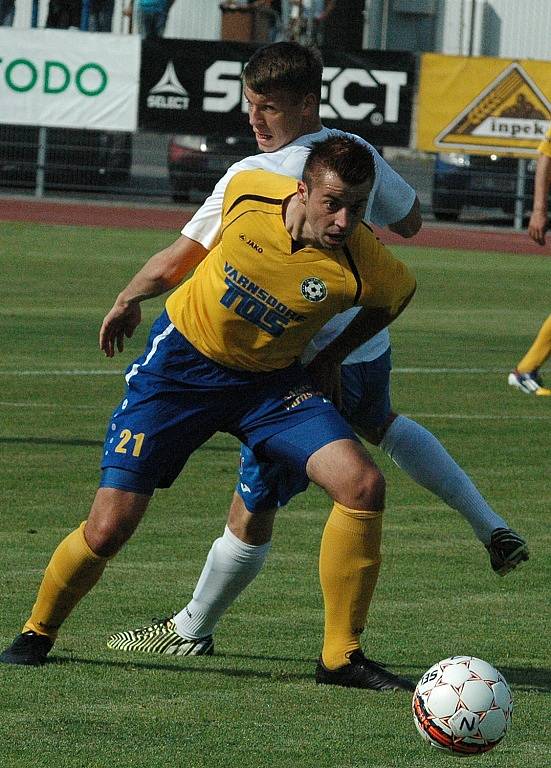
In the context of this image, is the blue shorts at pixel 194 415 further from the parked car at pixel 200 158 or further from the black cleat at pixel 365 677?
the parked car at pixel 200 158

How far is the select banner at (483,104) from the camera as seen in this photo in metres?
26.3

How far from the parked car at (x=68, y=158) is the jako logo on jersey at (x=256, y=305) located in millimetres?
22219

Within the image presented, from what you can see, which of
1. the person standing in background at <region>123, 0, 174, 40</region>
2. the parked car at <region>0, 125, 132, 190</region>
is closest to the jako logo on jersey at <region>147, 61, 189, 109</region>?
the parked car at <region>0, 125, 132, 190</region>

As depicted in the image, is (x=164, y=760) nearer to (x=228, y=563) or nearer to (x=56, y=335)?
(x=228, y=563)

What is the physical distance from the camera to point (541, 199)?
12.0 metres

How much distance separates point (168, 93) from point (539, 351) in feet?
49.5

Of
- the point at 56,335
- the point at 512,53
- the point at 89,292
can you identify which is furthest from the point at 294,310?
the point at 512,53

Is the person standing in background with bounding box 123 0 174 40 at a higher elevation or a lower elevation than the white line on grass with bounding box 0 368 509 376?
higher

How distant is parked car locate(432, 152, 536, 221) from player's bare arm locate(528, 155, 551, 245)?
15353mm

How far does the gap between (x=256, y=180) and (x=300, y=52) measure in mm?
570

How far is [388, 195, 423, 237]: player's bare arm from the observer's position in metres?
5.91

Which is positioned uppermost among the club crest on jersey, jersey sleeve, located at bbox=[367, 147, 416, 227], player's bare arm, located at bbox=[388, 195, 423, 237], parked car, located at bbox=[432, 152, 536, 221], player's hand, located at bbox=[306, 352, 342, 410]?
jersey sleeve, located at bbox=[367, 147, 416, 227]

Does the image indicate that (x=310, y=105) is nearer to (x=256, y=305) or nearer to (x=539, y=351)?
(x=256, y=305)

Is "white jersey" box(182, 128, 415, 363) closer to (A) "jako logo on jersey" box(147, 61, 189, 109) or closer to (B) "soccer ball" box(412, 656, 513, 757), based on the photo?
(B) "soccer ball" box(412, 656, 513, 757)
